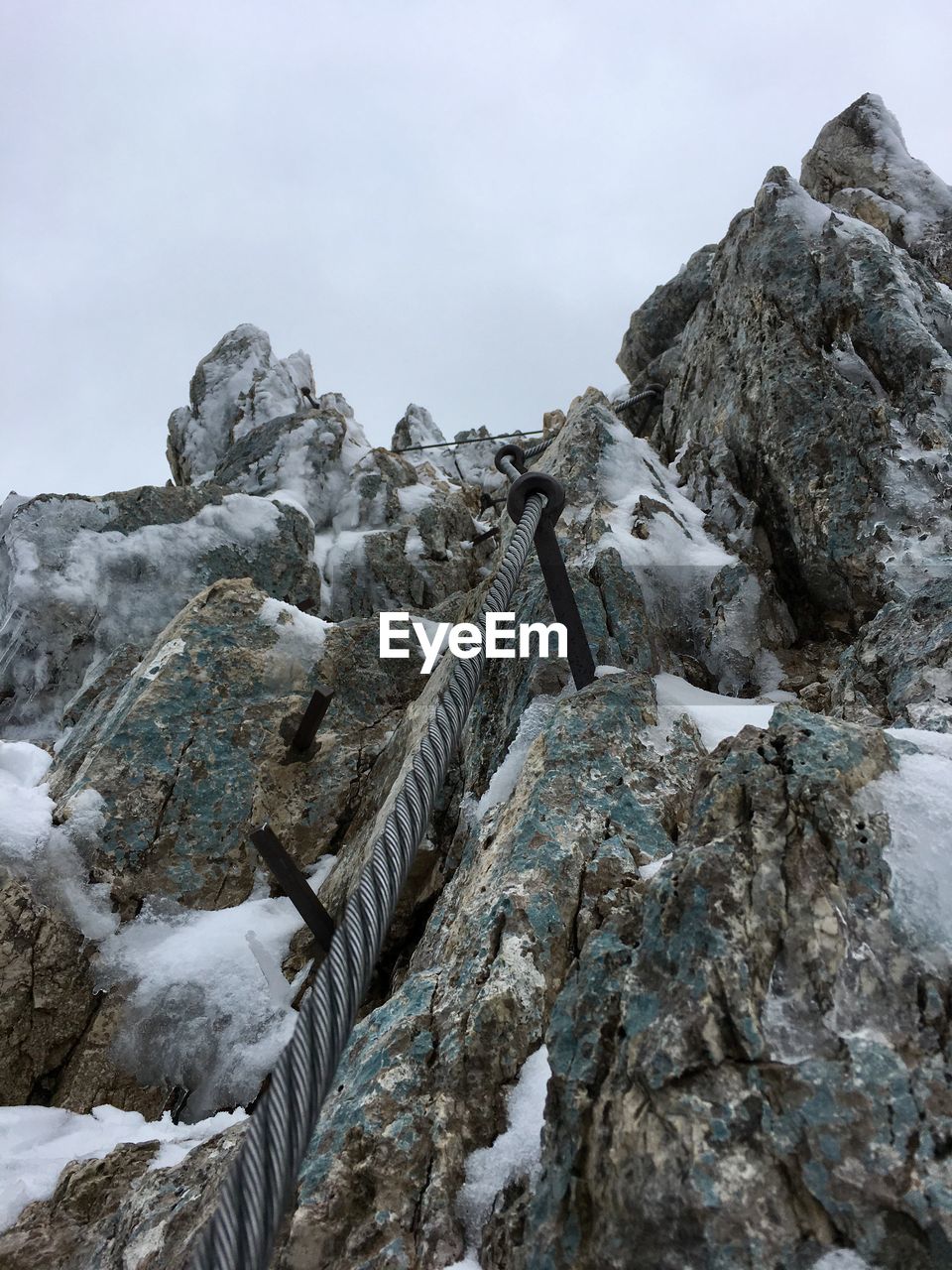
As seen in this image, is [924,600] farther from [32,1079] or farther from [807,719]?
[32,1079]

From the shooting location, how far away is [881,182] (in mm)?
15508

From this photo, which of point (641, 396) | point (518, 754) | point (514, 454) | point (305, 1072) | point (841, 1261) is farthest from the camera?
point (641, 396)

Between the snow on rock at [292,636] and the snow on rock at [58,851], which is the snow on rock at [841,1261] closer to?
the snow on rock at [58,851]

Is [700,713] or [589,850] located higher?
[700,713]

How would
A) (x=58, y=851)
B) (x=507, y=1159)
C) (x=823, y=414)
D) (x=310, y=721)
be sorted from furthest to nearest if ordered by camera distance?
(x=823, y=414), (x=310, y=721), (x=58, y=851), (x=507, y=1159)

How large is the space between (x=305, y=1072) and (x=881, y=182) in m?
19.3

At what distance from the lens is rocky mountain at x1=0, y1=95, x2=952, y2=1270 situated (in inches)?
97.7

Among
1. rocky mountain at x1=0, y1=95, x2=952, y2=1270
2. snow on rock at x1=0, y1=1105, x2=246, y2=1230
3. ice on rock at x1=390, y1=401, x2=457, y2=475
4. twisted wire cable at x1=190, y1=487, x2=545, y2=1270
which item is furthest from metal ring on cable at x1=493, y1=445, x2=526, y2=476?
ice on rock at x1=390, y1=401, x2=457, y2=475

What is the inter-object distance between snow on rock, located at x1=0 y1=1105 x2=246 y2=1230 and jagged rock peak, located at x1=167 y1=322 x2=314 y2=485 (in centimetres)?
2072

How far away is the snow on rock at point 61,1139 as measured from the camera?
473 cm

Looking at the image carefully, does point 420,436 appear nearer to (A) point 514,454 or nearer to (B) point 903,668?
(A) point 514,454

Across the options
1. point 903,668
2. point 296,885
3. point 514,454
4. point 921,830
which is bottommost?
point 921,830

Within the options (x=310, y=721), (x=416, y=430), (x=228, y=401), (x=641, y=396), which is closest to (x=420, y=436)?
(x=416, y=430)

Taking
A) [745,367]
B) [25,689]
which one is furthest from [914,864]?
[25,689]
